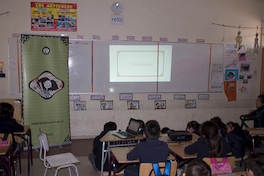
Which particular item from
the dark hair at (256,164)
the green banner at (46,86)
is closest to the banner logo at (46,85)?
the green banner at (46,86)

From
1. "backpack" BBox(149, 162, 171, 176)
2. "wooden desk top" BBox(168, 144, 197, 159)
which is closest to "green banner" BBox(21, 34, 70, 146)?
"wooden desk top" BBox(168, 144, 197, 159)

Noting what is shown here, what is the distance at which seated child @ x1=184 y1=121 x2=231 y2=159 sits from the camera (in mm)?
2176

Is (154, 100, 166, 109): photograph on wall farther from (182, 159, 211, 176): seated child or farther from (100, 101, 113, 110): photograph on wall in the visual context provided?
(182, 159, 211, 176): seated child

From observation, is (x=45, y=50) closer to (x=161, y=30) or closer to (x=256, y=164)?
(x=161, y=30)

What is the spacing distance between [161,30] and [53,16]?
2.44 metres

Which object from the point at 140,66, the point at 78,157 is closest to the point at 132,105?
the point at 140,66

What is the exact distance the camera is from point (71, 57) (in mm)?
4703

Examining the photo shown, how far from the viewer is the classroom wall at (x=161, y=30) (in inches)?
178

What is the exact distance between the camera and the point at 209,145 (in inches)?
87.0

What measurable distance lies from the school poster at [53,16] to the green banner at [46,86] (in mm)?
372

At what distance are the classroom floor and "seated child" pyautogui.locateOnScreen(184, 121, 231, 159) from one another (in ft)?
4.91

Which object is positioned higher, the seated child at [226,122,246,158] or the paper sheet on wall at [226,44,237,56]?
the paper sheet on wall at [226,44,237,56]

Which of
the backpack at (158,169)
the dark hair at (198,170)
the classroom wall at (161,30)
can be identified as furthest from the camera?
the classroom wall at (161,30)

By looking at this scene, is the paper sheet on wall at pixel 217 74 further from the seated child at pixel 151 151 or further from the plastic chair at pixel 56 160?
the plastic chair at pixel 56 160
